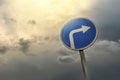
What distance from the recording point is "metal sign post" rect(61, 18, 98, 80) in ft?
16.0

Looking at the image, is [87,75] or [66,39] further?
[66,39]

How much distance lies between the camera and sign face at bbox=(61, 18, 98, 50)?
4.89m

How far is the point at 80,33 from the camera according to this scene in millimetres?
4953

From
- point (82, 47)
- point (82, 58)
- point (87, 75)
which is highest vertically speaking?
point (82, 47)

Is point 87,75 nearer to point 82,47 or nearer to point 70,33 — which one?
point 82,47

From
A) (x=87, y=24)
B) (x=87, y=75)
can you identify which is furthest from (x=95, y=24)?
(x=87, y=75)

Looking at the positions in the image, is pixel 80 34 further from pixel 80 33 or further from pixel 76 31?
pixel 76 31

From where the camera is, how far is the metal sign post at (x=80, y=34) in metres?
4.89

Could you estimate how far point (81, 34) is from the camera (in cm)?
497

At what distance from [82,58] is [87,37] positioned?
0.59m

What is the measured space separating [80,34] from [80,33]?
0.03m

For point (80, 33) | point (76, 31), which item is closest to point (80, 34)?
point (80, 33)

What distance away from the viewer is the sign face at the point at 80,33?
16.1 feet

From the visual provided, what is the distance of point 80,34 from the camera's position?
4.96 m
